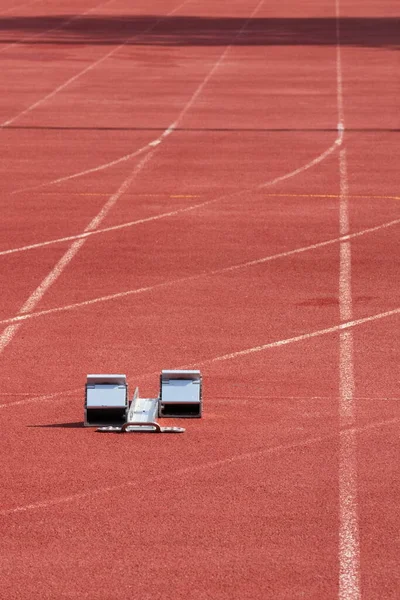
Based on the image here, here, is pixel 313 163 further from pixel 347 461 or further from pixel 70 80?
pixel 347 461

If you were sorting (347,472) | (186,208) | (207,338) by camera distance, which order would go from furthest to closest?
(186,208), (207,338), (347,472)

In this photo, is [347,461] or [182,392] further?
[182,392]

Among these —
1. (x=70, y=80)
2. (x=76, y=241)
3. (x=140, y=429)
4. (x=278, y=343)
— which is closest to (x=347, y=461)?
(x=140, y=429)

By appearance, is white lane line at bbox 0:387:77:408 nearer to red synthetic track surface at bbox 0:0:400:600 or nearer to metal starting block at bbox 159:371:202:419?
red synthetic track surface at bbox 0:0:400:600

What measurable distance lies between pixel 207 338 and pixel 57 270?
292 cm

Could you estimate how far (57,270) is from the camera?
14078 millimetres

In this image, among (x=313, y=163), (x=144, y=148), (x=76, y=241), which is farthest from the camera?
(x=144, y=148)

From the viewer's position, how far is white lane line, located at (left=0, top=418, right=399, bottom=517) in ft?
26.6

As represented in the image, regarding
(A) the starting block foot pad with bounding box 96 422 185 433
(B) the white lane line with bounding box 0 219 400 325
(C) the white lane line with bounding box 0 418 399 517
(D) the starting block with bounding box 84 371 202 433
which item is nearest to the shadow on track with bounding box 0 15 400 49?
(B) the white lane line with bounding box 0 219 400 325

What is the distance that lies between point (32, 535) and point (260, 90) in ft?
73.4

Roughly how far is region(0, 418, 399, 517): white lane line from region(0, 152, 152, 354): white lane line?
2975 mm

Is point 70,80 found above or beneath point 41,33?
above

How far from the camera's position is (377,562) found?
7305mm

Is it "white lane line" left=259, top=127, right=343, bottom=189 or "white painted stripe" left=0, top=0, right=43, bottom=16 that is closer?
"white lane line" left=259, top=127, right=343, bottom=189
